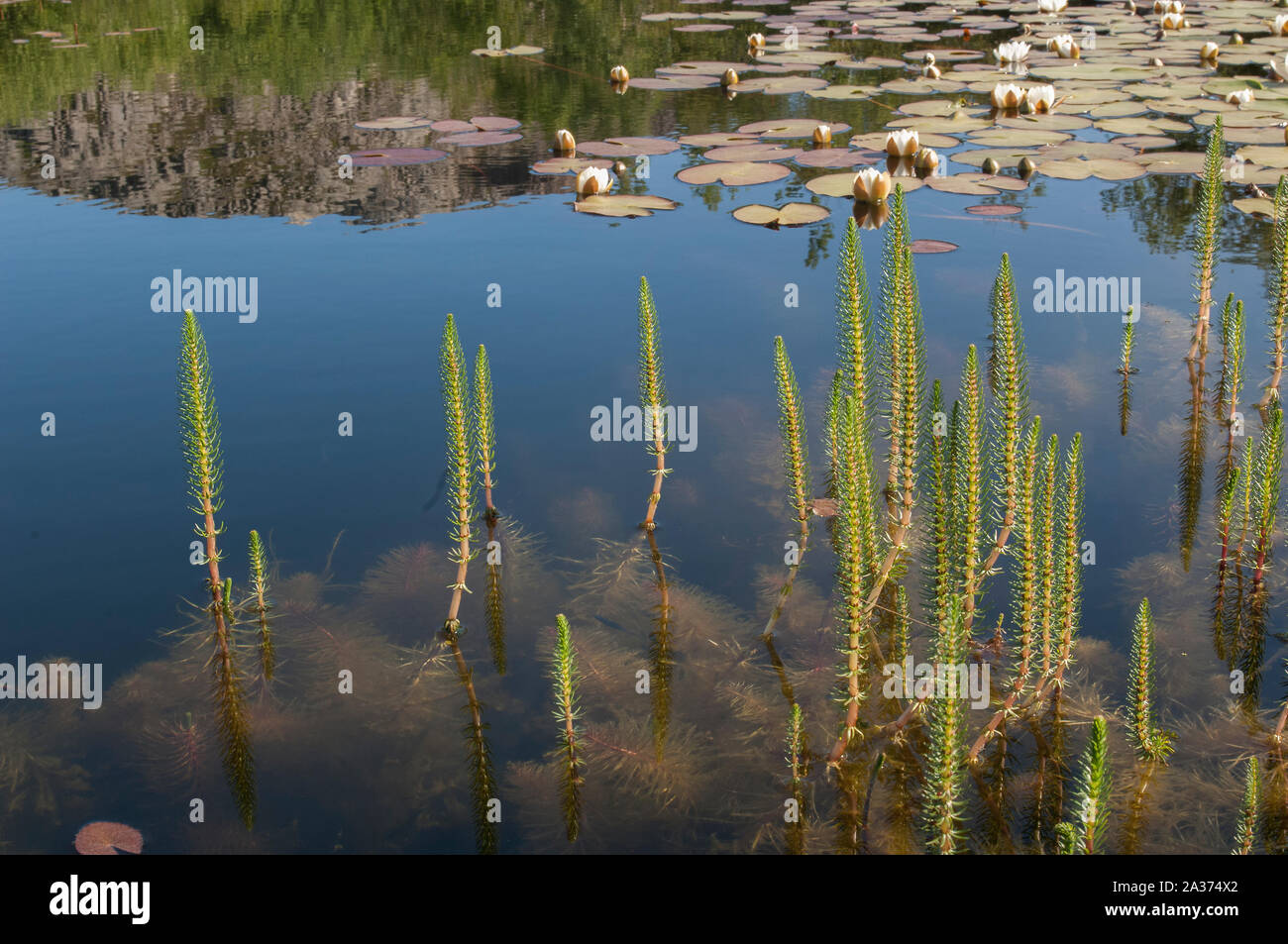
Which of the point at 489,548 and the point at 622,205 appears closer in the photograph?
the point at 489,548

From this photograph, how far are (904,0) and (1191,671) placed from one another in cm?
1950

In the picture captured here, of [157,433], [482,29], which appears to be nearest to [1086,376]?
[157,433]

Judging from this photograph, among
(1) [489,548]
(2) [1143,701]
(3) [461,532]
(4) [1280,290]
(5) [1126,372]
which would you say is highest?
(4) [1280,290]

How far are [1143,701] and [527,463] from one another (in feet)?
10.7

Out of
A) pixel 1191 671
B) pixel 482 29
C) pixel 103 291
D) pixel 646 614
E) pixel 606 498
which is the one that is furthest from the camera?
pixel 482 29

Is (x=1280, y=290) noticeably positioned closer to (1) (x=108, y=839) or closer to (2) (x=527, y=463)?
(2) (x=527, y=463)

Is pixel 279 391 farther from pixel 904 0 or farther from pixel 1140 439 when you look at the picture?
pixel 904 0

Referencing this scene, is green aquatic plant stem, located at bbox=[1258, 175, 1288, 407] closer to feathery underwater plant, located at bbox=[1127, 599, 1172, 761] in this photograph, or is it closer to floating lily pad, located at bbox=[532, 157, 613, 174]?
feathery underwater plant, located at bbox=[1127, 599, 1172, 761]

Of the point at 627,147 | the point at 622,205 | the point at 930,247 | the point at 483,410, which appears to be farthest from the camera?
the point at 627,147

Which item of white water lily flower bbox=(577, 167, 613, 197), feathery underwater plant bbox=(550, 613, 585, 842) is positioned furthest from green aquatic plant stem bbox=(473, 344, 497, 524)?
white water lily flower bbox=(577, 167, 613, 197)

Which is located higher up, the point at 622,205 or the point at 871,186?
the point at 871,186

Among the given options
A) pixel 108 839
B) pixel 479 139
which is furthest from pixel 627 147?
pixel 108 839

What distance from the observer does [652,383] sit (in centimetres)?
489

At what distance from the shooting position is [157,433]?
6.15m
